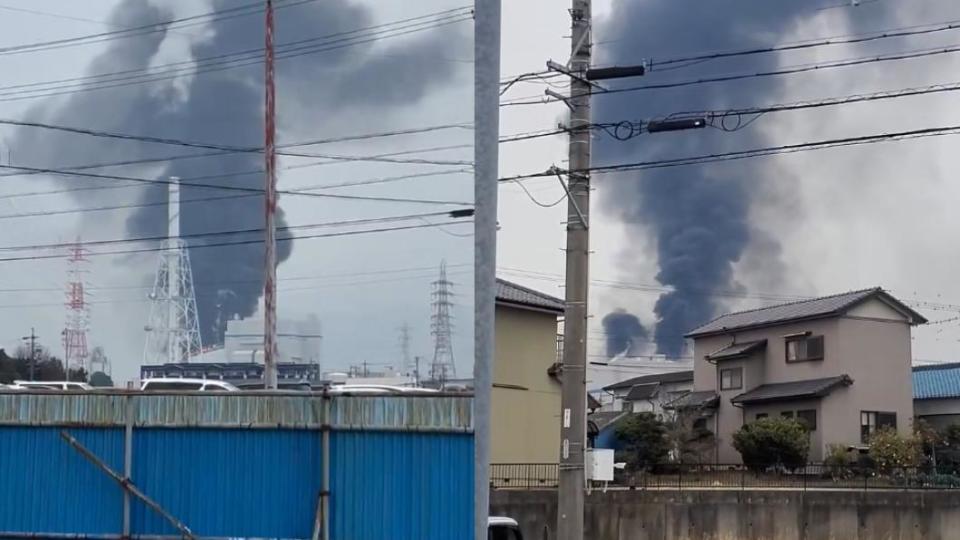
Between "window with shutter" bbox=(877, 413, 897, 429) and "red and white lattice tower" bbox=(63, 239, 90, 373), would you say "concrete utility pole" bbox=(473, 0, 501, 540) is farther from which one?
"window with shutter" bbox=(877, 413, 897, 429)

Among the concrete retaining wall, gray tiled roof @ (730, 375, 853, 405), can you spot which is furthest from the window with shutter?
the concrete retaining wall

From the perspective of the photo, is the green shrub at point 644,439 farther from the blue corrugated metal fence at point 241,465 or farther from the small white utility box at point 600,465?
the blue corrugated metal fence at point 241,465

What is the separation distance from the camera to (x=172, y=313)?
1123 centimetres

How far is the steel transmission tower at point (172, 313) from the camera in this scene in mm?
11172

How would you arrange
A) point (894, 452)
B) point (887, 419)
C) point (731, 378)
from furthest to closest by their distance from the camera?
point (731, 378)
point (887, 419)
point (894, 452)

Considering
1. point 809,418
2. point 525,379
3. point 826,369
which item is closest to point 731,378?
point 826,369

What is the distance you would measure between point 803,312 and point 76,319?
42495 mm

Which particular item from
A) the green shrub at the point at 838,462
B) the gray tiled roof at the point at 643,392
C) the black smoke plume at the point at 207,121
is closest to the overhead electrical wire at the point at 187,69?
the black smoke plume at the point at 207,121

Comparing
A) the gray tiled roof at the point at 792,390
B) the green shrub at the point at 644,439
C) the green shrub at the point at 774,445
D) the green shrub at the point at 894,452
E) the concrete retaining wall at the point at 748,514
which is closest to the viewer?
the concrete retaining wall at the point at 748,514

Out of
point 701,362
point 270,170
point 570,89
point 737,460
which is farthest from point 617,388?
point 270,170

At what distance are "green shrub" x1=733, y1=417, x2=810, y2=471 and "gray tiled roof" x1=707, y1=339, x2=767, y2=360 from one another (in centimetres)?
938

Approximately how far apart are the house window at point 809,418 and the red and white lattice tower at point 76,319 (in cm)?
3920

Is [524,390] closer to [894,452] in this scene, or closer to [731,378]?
[894,452]

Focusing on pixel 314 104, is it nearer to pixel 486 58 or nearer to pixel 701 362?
pixel 486 58
